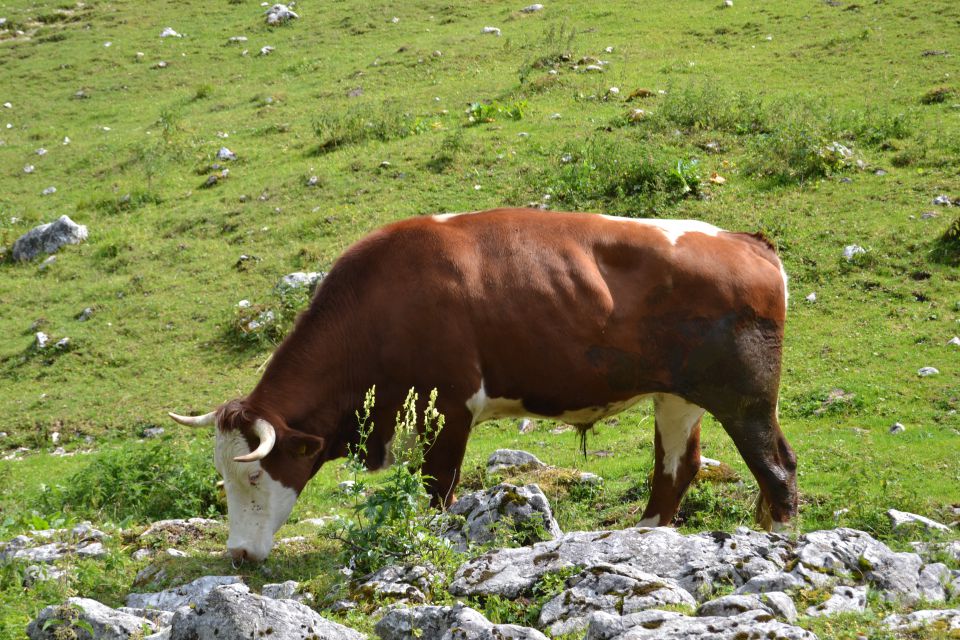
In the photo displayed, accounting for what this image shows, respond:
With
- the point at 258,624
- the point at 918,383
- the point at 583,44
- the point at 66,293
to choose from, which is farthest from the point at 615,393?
the point at 583,44

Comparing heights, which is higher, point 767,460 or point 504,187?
point 767,460

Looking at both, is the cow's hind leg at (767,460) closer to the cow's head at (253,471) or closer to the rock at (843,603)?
the rock at (843,603)

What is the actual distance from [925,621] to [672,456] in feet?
12.6

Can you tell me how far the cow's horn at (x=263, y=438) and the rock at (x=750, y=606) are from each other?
3.48m

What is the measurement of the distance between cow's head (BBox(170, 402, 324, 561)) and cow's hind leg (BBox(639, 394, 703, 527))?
9.18 ft

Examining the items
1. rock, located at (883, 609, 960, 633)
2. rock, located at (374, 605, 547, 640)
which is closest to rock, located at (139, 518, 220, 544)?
rock, located at (374, 605, 547, 640)

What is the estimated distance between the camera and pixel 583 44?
2345 cm

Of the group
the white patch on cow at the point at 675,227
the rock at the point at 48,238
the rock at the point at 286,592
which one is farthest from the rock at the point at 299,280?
the rock at the point at 286,592

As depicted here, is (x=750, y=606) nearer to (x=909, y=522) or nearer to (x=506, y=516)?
(x=506, y=516)

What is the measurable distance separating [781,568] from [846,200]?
10702 millimetres

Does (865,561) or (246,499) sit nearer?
(865,561)

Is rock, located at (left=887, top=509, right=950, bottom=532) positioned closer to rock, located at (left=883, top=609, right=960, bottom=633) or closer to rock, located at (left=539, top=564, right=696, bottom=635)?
rock, located at (left=883, top=609, right=960, bottom=633)

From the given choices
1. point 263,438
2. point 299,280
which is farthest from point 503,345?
point 299,280

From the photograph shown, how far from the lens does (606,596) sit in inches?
211
